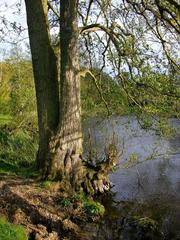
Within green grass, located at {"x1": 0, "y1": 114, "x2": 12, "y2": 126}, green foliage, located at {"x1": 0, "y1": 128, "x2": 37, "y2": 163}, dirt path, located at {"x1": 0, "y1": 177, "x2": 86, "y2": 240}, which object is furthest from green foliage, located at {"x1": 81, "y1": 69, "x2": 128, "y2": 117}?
green grass, located at {"x1": 0, "y1": 114, "x2": 12, "y2": 126}

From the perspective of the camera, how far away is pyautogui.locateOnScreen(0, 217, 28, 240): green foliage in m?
8.57

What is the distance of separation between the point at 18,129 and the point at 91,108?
4.11m

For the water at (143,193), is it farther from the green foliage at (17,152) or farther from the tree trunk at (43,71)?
the tree trunk at (43,71)

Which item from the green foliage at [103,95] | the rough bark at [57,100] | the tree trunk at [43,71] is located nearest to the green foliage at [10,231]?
the rough bark at [57,100]

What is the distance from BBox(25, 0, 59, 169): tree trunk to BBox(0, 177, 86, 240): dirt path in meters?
1.34

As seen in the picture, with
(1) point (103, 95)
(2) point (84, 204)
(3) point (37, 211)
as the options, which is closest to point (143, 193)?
(1) point (103, 95)

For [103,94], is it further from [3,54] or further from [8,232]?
[3,54]

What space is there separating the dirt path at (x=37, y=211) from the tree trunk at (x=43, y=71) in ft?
4.40

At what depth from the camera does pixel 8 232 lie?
28.6 ft

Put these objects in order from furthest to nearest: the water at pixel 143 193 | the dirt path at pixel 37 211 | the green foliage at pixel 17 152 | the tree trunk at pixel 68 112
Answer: the green foliage at pixel 17 152, the tree trunk at pixel 68 112, the water at pixel 143 193, the dirt path at pixel 37 211

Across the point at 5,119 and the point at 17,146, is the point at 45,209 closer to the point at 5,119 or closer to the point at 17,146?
the point at 17,146

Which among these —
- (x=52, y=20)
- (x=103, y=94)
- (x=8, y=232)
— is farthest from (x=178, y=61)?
(x=8, y=232)

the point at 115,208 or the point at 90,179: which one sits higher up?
the point at 90,179

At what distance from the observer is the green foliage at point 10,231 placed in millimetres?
8571
